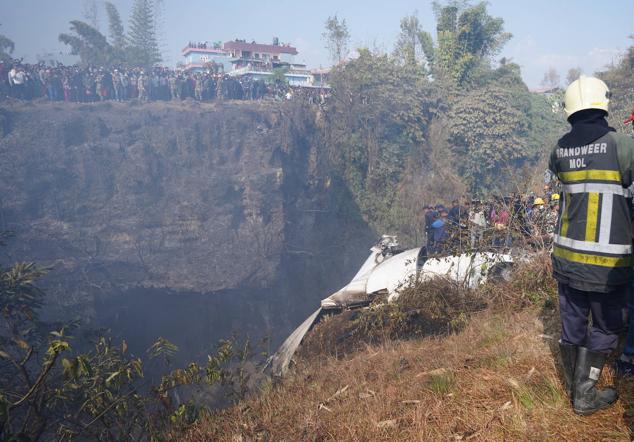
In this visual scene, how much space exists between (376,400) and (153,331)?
1326 centimetres

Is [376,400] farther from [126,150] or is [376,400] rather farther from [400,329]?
[126,150]

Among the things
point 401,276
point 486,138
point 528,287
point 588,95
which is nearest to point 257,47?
point 486,138

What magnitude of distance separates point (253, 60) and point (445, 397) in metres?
27.5

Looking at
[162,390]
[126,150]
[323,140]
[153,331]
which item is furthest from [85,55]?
[162,390]

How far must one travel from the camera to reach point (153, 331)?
584 inches

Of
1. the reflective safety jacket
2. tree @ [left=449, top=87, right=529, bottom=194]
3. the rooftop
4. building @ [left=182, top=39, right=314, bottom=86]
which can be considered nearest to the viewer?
the reflective safety jacket

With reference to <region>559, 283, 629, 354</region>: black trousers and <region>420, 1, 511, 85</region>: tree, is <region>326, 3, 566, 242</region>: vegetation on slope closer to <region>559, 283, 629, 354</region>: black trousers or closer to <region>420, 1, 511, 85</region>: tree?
<region>420, 1, 511, 85</region>: tree

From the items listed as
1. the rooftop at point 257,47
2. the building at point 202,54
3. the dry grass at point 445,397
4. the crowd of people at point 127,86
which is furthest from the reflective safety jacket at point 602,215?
the building at point 202,54

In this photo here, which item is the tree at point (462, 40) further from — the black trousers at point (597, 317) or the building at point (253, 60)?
the black trousers at point (597, 317)

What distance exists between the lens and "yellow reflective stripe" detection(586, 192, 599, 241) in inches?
92.5

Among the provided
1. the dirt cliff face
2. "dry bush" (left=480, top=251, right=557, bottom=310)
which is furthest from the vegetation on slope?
"dry bush" (left=480, top=251, right=557, bottom=310)

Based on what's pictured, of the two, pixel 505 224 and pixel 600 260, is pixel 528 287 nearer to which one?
pixel 505 224

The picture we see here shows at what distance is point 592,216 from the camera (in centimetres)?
236

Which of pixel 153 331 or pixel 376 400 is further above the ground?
pixel 376 400
